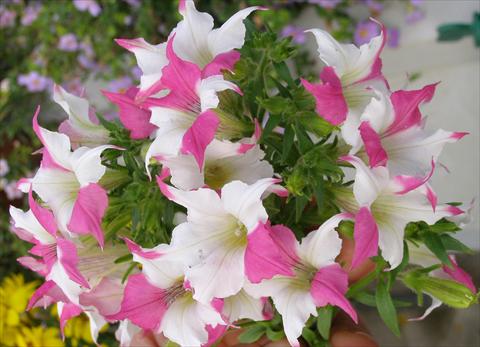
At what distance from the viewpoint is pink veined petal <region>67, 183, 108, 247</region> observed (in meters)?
0.36

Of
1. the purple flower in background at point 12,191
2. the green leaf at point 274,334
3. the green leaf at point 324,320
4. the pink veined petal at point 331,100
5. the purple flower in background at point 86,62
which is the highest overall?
the pink veined petal at point 331,100

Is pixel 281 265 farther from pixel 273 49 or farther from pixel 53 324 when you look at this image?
pixel 53 324

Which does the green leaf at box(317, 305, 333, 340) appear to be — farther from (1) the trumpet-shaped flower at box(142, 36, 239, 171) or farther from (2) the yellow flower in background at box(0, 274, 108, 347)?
(2) the yellow flower in background at box(0, 274, 108, 347)

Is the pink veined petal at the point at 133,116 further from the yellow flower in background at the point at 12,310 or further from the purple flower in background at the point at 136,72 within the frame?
the purple flower in background at the point at 136,72

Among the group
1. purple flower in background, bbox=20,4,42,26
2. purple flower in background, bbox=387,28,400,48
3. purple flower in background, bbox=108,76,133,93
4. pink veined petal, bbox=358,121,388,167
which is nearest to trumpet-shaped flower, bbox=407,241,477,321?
pink veined petal, bbox=358,121,388,167

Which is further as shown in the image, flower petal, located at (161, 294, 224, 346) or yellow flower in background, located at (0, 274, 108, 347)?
yellow flower in background, located at (0, 274, 108, 347)

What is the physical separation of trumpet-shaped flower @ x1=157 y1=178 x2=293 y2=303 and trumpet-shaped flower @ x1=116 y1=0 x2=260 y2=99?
84mm

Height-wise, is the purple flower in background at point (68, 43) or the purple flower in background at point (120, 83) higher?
the purple flower in background at point (68, 43)

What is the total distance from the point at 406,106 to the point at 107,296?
0.27 metres

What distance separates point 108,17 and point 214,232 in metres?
0.93

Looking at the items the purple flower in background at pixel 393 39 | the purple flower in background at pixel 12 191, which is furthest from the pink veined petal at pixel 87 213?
the purple flower in background at pixel 12 191

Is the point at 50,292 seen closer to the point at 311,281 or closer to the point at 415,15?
the point at 311,281

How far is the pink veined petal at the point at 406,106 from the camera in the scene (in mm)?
360

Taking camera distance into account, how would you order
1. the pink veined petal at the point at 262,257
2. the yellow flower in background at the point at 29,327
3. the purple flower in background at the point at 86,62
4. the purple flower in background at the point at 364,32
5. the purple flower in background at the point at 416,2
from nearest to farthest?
the pink veined petal at the point at 262,257, the yellow flower in background at the point at 29,327, the purple flower in background at the point at 416,2, the purple flower in background at the point at 364,32, the purple flower in background at the point at 86,62
